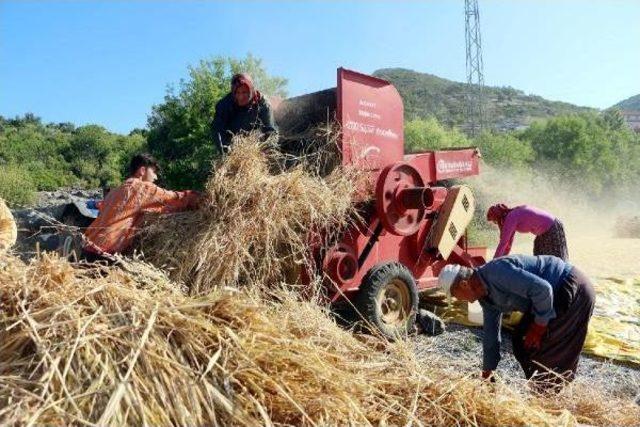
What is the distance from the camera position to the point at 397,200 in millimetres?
5473

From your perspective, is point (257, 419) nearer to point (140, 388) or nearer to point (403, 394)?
point (140, 388)

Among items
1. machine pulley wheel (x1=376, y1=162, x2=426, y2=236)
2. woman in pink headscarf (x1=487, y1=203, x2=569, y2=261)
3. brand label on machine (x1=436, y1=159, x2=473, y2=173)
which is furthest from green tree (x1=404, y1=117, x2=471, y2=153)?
woman in pink headscarf (x1=487, y1=203, x2=569, y2=261)

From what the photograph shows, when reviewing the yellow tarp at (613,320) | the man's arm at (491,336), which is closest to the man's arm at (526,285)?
the man's arm at (491,336)

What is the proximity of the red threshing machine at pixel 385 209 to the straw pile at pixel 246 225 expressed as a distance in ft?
1.59

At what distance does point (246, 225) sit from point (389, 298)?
1927 mm

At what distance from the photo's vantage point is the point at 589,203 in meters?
33.6

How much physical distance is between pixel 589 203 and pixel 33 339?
36.1m

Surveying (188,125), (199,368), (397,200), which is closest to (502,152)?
(188,125)

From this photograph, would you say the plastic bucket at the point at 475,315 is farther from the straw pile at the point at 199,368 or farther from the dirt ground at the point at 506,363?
the straw pile at the point at 199,368

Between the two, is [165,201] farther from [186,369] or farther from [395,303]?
[186,369]

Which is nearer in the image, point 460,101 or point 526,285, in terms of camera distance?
point 526,285

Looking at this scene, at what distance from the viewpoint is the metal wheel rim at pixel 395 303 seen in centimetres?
546

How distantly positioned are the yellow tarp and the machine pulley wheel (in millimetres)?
1324

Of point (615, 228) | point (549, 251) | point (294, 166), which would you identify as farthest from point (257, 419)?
point (615, 228)
